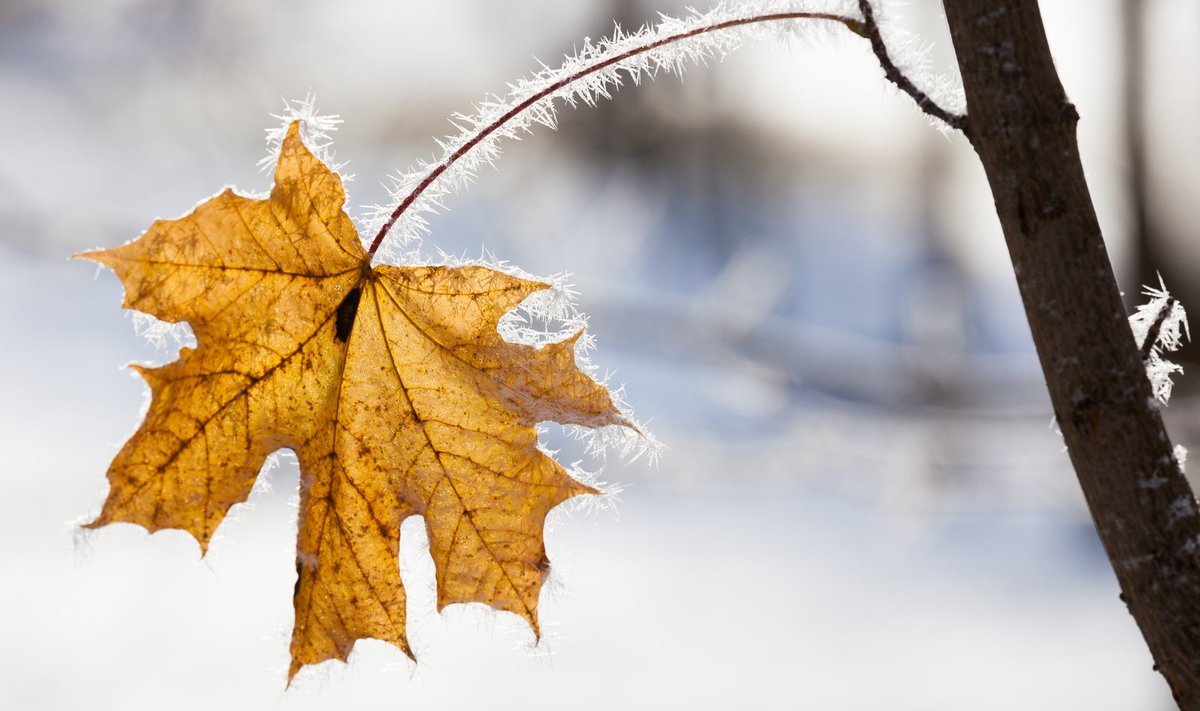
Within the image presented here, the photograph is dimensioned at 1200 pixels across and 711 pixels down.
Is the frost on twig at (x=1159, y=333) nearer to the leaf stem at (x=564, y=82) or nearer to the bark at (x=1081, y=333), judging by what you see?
the bark at (x=1081, y=333)

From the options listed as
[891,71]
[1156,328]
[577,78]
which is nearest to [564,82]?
[577,78]

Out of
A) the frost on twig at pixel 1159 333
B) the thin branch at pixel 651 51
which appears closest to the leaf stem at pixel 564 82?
the thin branch at pixel 651 51

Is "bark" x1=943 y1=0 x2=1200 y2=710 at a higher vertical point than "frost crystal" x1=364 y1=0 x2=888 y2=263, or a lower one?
lower

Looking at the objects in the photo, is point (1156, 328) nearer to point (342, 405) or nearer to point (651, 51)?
point (651, 51)

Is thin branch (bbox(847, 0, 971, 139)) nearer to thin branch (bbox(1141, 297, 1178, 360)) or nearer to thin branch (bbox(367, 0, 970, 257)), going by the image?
thin branch (bbox(367, 0, 970, 257))

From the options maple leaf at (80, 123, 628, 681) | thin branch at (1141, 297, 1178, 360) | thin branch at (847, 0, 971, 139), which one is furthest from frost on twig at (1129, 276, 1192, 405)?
maple leaf at (80, 123, 628, 681)

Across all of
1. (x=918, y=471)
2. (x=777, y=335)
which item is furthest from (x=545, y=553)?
(x=918, y=471)

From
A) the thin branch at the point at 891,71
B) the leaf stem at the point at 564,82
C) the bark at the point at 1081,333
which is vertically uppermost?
the leaf stem at the point at 564,82
